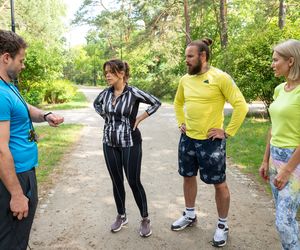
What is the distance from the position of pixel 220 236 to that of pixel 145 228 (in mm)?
815

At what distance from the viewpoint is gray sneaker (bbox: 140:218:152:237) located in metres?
3.83

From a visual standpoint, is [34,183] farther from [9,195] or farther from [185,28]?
[185,28]

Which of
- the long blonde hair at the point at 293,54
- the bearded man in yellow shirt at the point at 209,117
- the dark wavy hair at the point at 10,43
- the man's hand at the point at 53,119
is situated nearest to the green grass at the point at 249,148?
the bearded man in yellow shirt at the point at 209,117

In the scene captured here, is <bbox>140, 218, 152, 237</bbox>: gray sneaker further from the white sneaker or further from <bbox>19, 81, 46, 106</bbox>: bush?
<bbox>19, 81, 46, 106</bbox>: bush

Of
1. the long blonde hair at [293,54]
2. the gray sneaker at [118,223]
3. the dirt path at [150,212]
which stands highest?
the long blonde hair at [293,54]

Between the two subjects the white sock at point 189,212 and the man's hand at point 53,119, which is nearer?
the man's hand at point 53,119

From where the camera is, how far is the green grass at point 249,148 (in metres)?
6.69

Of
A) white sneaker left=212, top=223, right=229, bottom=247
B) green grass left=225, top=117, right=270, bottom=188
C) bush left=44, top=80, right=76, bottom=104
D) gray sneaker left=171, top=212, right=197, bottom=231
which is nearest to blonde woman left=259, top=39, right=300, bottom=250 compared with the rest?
white sneaker left=212, top=223, right=229, bottom=247

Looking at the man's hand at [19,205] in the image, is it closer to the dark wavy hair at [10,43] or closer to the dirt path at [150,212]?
the dark wavy hair at [10,43]

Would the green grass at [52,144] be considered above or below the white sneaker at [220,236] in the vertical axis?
below

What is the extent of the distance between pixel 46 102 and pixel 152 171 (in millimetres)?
15599

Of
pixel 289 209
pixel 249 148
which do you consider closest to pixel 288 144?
pixel 289 209

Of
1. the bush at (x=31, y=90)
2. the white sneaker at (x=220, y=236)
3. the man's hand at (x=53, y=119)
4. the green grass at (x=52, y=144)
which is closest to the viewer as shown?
the man's hand at (x=53, y=119)

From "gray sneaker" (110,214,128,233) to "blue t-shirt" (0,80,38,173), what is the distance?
5.74 ft
